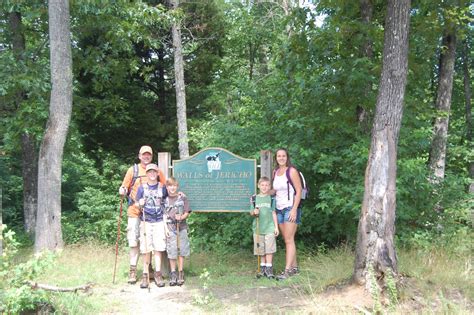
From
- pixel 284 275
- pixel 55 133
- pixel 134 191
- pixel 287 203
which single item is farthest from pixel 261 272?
pixel 55 133

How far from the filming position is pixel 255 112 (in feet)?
32.4

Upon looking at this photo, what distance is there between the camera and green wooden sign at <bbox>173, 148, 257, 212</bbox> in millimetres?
6918

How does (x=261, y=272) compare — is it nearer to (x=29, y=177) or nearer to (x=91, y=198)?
(x=91, y=198)

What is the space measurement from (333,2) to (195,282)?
5.47 m

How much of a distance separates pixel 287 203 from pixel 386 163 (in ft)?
5.66

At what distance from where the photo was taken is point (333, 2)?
25.8 ft

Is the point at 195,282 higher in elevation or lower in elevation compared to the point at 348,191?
lower

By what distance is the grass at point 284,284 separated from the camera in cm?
475

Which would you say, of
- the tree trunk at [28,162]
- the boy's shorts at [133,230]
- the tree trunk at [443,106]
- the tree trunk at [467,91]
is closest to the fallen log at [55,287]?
the boy's shorts at [133,230]

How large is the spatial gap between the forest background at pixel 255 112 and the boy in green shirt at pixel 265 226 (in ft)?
2.87

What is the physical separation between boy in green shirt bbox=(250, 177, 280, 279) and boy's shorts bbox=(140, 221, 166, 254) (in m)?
1.34

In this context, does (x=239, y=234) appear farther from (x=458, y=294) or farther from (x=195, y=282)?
(x=458, y=294)

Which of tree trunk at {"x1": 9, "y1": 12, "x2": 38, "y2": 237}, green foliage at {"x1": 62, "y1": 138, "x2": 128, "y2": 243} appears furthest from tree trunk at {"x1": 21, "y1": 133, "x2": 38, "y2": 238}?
green foliage at {"x1": 62, "y1": 138, "x2": 128, "y2": 243}

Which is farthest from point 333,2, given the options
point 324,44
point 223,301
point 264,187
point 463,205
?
point 223,301
